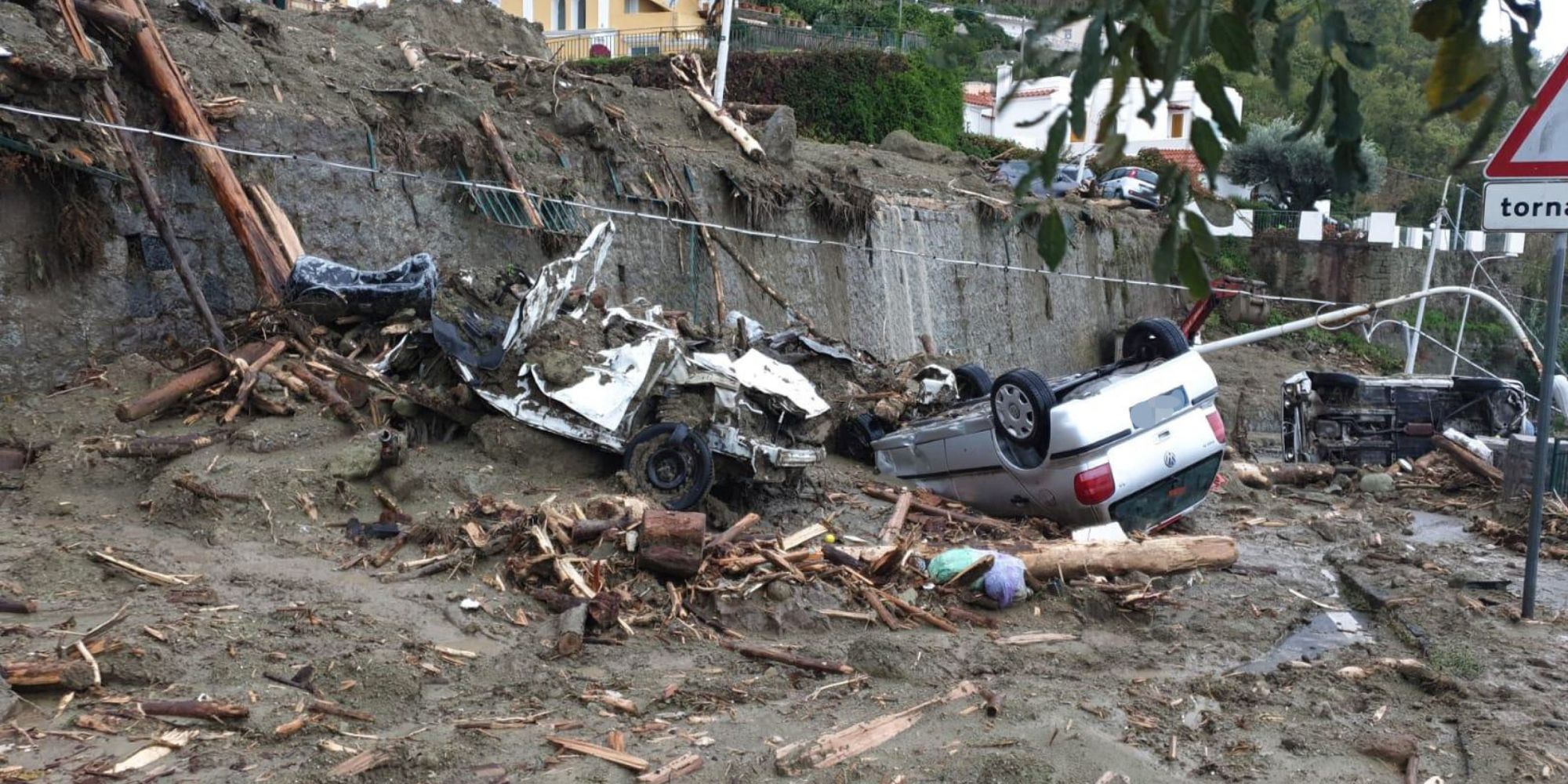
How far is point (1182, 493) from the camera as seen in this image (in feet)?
33.2

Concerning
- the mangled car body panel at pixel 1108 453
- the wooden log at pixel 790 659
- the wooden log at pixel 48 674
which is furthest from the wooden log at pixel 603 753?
the mangled car body panel at pixel 1108 453

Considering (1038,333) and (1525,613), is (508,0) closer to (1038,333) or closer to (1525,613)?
(1038,333)

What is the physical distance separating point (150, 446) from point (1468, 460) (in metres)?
13.3

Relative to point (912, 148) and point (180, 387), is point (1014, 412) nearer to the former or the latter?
point (180, 387)

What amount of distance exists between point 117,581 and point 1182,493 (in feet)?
24.9

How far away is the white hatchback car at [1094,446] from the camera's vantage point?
377 inches

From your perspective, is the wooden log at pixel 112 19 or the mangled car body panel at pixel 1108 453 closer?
the mangled car body panel at pixel 1108 453

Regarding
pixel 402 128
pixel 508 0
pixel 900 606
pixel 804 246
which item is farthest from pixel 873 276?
pixel 508 0

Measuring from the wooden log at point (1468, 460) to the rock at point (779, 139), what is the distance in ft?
32.9

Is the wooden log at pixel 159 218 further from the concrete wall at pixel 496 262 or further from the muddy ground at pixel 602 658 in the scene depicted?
the muddy ground at pixel 602 658

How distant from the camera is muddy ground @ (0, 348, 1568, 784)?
4.96 metres

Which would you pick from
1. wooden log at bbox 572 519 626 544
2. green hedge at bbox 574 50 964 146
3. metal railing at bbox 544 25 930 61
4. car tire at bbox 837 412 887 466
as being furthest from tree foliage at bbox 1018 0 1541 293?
metal railing at bbox 544 25 930 61

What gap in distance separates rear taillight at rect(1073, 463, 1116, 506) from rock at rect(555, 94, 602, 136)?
8172mm

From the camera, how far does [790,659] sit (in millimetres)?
6422
